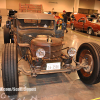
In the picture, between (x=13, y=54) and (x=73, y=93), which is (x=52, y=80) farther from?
(x=13, y=54)

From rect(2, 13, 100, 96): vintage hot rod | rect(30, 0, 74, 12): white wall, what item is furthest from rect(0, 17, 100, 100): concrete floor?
rect(30, 0, 74, 12): white wall

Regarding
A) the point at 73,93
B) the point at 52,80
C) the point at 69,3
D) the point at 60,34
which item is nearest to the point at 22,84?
the point at 52,80

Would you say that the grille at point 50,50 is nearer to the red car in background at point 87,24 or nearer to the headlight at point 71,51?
the headlight at point 71,51

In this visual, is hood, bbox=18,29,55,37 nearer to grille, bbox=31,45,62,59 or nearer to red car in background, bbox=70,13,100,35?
grille, bbox=31,45,62,59

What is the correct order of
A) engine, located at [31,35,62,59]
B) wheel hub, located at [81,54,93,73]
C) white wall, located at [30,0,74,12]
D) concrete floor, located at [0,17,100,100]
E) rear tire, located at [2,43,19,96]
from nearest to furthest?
rear tire, located at [2,43,19,96]
concrete floor, located at [0,17,100,100]
wheel hub, located at [81,54,93,73]
engine, located at [31,35,62,59]
white wall, located at [30,0,74,12]

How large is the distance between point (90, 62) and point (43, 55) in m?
1.24

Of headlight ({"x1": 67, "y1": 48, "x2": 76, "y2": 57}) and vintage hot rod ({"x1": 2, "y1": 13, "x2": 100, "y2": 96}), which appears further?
headlight ({"x1": 67, "y1": 48, "x2": 76, "y2": 57})

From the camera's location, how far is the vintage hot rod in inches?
107

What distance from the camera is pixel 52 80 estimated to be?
3678 mm

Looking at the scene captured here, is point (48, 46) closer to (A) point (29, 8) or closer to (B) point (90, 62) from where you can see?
(B) point (90, 62)

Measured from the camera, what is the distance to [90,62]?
3.37m

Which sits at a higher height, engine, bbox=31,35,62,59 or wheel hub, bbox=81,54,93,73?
engine, bbox=31,35,62,59

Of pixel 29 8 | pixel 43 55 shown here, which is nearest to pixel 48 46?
pixel 43 55

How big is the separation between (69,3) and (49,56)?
2662cm
